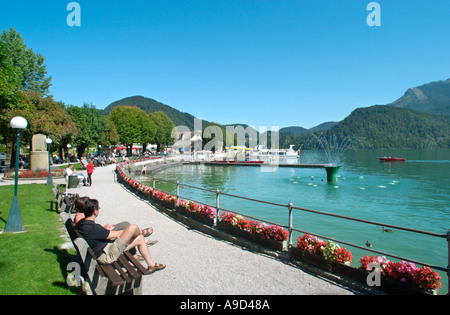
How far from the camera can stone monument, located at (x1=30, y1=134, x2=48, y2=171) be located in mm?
27133

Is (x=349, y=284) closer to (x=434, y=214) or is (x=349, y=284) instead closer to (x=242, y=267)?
(x=242, y=267)

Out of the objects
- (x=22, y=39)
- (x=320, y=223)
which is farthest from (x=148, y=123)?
(x=320, y=223)

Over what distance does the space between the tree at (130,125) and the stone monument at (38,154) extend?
4356 cm

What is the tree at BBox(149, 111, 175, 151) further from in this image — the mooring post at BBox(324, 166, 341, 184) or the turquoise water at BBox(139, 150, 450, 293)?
the turquoise water at BBox(139, 150, 450, 293)

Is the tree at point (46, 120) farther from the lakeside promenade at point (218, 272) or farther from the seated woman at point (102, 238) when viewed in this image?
the seated woman at point (102, 238)

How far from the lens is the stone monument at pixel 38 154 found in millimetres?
27133

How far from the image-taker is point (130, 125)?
236ft

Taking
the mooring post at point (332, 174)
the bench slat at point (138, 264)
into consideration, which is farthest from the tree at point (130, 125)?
the bench slat at point (138, 264)

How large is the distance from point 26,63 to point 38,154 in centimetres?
2144

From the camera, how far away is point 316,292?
5152mm

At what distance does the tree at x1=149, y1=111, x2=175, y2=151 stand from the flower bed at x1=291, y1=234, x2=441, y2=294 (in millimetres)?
87002
